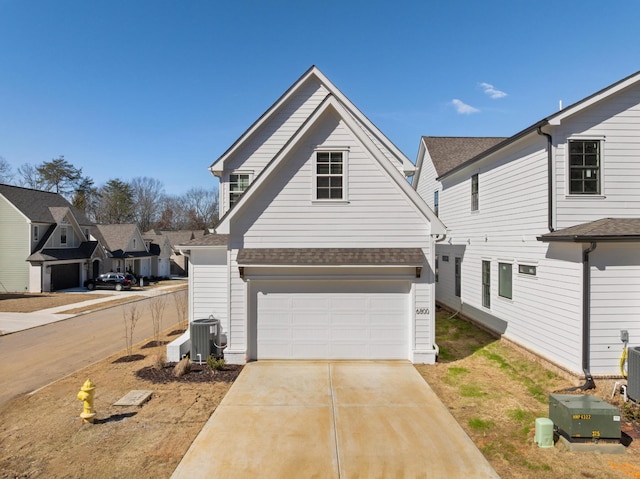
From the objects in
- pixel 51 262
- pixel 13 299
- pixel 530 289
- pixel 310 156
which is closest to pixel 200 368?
pixel 310 156

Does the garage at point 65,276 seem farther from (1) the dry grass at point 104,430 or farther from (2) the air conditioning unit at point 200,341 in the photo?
(2) the air conditioning unit at point 200,341

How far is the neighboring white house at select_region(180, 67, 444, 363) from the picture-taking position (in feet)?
33.4

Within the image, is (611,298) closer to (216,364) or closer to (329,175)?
(329,175)

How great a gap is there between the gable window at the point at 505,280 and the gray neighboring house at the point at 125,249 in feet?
112

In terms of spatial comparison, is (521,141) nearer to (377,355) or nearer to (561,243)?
(561,243)

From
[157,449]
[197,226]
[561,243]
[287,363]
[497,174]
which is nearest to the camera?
[157,449]

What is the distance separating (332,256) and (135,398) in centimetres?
584

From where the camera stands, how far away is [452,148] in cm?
2056

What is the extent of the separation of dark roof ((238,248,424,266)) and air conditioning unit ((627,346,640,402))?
5037 mm

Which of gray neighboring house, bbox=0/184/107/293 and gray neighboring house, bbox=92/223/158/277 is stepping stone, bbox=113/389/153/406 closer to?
gray neighboring house, bbox=0/184/107/293

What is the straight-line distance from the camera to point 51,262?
28672 mm

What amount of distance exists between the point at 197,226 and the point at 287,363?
219 ft

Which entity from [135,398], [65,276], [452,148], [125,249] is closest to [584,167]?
[452,148]

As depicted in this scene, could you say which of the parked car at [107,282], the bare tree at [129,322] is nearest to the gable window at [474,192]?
the bare tree at [129,322]
